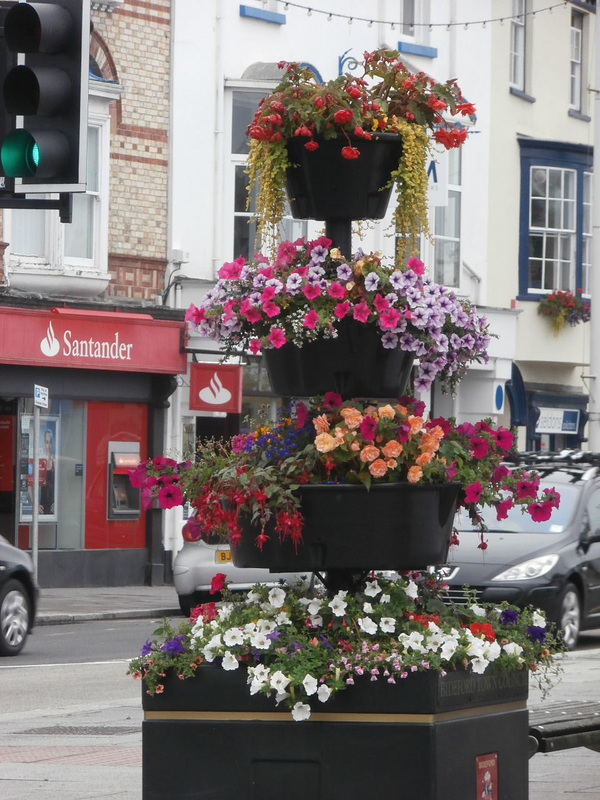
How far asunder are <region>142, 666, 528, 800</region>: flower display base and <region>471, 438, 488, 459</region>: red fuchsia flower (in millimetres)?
805

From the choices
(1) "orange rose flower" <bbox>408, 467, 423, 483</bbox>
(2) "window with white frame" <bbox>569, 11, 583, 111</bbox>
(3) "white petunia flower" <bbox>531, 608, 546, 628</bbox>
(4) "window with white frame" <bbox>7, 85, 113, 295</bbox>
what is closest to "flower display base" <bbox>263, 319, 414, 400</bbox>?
(1) "orange rose flower" <bbox>408, 467, 423, 483</bbox>

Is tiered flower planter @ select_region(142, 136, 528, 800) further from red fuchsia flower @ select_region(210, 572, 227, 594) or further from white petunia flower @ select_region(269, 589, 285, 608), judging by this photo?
red fuchsia flower @ select_region(210, 572, 227, 594)

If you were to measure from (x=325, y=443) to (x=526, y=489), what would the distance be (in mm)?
845

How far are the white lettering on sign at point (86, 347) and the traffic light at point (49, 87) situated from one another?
16629 mm

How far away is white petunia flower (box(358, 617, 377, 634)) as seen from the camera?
5945mm

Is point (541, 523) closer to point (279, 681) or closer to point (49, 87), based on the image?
point (49, 87)

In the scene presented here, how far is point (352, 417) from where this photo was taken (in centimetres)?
602

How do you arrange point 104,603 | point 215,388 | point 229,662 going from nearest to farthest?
point 229,662, point 104,603, point 215,388

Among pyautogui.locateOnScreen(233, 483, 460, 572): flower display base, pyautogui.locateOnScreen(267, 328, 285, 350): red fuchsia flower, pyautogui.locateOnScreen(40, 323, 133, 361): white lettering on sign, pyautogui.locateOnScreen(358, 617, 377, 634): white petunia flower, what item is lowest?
pyautogui.locateOnScreen(358, 617, 377, 634): white petunia flower

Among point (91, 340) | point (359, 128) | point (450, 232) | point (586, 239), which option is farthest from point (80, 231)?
point (359, 128)

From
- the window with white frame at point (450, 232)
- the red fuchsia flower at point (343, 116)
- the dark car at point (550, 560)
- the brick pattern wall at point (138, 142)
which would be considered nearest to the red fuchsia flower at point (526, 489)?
the red fuchsia flower at point (343, 116)

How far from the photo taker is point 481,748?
601 centimetres

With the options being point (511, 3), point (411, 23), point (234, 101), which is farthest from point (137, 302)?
point (511, 3)

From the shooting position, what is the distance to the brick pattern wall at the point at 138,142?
82.5 ft
